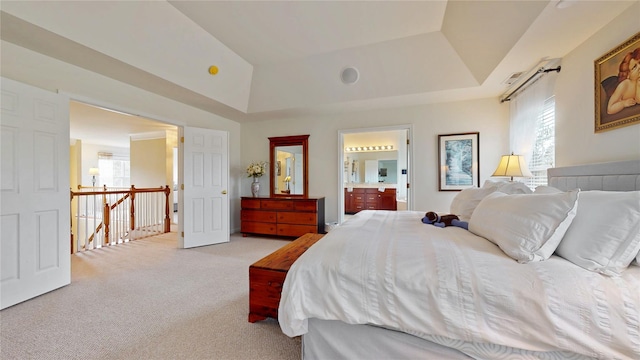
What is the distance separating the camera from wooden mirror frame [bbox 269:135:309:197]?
466 centimetres

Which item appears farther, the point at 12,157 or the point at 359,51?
the point at 359,51

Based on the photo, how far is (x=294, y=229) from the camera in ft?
13.9

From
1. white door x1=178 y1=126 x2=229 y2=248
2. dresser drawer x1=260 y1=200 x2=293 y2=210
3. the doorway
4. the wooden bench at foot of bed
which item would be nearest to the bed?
the wooden bench at foot of bed

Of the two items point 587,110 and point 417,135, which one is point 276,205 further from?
point 587,110

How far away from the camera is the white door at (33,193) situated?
2.06 meters

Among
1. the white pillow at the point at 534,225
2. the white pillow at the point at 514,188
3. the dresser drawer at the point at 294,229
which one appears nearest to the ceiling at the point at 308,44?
the white pillow at the point at 514,188

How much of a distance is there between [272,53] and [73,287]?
142 inches

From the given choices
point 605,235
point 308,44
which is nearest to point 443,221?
point 605,235

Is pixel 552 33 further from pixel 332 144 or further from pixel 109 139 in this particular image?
pixel 109 139

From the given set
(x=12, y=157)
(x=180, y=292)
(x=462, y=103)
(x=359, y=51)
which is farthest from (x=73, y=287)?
(x=462, y=103)

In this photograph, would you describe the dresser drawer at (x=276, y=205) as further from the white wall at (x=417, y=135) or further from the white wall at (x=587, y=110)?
the white wall at (x=587, y=110)

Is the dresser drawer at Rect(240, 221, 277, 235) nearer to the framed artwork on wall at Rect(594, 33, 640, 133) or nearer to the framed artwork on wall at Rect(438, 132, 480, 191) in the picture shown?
the framed artwork on wall at Rect(438, 132, 480, 191)

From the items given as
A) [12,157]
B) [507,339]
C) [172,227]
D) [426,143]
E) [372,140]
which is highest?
Result: [372,140]

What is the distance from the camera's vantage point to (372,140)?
6.89 meters
